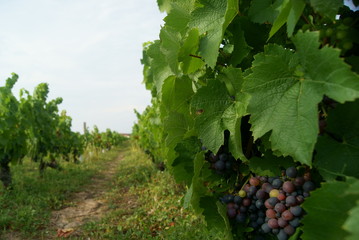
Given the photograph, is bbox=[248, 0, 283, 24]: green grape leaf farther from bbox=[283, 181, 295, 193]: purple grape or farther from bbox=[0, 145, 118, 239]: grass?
bbox=[0, 145, 118, 239]: grass

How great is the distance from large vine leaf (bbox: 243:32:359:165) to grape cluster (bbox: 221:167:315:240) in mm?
261

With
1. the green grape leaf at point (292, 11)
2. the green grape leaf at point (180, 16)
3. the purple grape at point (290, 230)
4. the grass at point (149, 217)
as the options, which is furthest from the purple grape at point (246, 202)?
the grass at point (149, 217)

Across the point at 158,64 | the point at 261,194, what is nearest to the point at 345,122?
the point at 261,194

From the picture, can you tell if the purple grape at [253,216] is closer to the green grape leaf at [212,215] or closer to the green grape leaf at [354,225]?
the green grape leaf at [212,215]

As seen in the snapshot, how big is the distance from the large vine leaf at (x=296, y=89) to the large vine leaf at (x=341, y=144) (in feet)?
0.47

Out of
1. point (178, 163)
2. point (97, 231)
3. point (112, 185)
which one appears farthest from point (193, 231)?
point (112, 185)

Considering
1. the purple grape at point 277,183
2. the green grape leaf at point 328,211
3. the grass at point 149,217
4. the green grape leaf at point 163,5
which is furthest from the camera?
the grass at point 149,217

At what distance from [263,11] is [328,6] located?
1.17 feet

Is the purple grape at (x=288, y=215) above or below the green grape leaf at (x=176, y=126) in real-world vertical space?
below

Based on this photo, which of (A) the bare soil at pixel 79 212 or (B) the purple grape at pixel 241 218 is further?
(A) the bare soil at pixel 79 212

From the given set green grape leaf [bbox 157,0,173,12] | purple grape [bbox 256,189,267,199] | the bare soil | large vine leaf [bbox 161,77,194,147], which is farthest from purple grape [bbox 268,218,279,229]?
the bare soil

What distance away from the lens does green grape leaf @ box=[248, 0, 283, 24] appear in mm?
1108

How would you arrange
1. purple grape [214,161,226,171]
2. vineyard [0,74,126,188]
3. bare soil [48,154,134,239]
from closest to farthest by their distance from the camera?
purple grape [214,161,226,171]
bare soil [48,154,134,239]
vineyard [0,74,126,188]

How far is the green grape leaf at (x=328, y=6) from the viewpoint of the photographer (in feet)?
2.62
